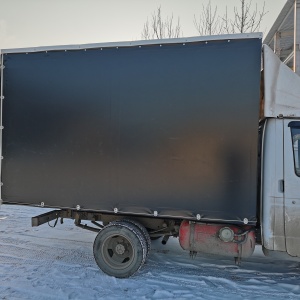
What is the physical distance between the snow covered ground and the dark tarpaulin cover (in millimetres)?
1027

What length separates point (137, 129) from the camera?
4.18 m

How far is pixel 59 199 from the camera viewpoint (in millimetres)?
4434

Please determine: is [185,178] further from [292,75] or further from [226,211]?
[292,75]

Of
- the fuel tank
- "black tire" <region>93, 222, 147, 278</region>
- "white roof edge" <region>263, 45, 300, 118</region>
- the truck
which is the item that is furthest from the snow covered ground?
"white roof edge" <region>263, 45, 300, 118</region>

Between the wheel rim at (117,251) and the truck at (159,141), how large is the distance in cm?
2

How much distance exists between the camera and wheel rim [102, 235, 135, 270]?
4.43 meters

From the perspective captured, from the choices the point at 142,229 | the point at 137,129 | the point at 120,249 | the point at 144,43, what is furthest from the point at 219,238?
the point at 144,43

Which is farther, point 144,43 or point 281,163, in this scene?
point 144,43

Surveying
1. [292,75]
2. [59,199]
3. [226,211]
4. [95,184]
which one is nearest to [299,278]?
[226,211]

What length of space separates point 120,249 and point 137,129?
1851mm

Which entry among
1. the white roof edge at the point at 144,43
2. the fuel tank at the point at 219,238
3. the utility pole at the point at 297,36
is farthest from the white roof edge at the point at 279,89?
the utility pole at the point at 297,36

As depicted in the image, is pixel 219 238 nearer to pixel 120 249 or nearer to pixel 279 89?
pixel 120 249

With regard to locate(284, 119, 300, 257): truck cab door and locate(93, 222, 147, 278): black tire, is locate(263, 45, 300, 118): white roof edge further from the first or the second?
locate(93, 222, 147, 278): black tire

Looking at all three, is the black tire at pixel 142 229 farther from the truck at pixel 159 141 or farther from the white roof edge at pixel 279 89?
the white roof edge at pixel 279 89
